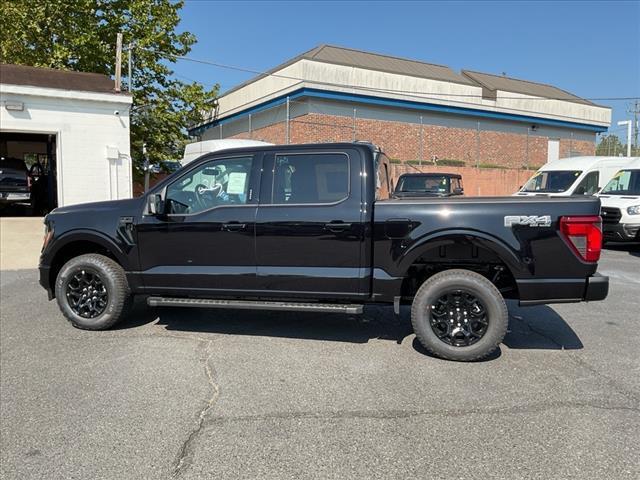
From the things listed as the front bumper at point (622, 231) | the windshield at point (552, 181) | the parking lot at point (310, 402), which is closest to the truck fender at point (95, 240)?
the parking lot at point (310, 402)

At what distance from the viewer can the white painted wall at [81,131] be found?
13.8 m

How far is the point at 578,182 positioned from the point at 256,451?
13400 mm

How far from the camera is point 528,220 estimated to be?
438 centimetres

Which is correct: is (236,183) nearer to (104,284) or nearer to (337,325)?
(104,284)

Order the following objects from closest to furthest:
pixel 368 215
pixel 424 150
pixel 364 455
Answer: pixel 364 455 → pixel 368 215 → pixel 424 150

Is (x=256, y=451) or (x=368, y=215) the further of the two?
(x=368, y=215)

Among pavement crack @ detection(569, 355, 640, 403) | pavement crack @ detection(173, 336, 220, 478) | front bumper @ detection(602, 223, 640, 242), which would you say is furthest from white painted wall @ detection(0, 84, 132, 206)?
pavement crack @ detection(569, 355, 640, 403)

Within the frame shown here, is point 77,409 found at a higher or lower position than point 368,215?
lower

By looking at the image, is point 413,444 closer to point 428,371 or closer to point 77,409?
point 428,371

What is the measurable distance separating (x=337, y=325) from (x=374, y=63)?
27642 millimetres

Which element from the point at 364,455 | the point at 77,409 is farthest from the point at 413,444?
the point at 77,409

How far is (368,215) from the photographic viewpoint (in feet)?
15.5

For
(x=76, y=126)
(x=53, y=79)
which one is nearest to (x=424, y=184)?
(x=76, y=126)

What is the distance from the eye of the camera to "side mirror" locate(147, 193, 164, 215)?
16.7ft
